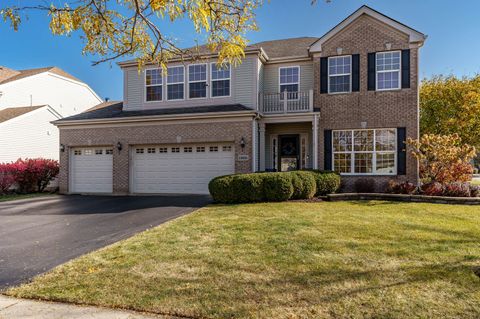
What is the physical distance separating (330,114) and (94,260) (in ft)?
38.4

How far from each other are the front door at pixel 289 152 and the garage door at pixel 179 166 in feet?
10.1

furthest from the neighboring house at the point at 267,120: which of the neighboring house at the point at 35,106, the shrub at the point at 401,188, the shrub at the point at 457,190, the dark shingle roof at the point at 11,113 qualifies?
the dark shingle roof at the point at 11,113

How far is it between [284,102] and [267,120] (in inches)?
43.2

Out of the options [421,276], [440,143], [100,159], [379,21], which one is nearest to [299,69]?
[379,21]

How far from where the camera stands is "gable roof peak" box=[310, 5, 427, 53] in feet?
43.4

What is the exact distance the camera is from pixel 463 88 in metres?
20.6

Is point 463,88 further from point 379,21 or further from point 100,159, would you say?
point 100,159

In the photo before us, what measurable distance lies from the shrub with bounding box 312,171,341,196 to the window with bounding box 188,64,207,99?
21.8 ft

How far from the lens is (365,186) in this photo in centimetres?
1309

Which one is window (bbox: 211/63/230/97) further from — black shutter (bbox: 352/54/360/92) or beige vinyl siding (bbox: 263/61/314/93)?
black shutter (bbox: 352/54/360/92)

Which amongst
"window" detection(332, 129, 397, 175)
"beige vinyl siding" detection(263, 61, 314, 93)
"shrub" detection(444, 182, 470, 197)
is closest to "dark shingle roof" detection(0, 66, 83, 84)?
"beige vinyl siding" detection(263, 61, 314, 93)

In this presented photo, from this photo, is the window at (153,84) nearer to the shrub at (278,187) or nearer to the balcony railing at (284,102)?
the balcony railing at (284,102)

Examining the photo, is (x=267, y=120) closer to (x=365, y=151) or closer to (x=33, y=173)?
(x=365, y=151)

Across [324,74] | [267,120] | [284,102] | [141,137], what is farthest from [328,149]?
[141,137]
